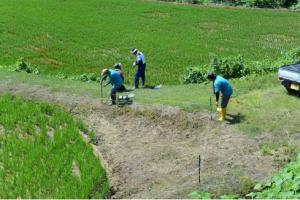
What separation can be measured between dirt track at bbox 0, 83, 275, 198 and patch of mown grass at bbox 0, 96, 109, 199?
0.49m

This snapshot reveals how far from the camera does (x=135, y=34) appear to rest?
31016mm

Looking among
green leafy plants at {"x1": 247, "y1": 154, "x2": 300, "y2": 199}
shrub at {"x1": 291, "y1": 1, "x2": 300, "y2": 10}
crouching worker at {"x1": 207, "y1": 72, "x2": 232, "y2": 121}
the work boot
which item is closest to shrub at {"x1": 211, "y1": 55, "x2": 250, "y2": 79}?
the work boot

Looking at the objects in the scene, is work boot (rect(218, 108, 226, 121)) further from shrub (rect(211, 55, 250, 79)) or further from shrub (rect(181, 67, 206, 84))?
shrub (rect(211, 55, 250, 79))

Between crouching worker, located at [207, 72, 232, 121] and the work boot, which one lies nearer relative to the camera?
crouching worker, located at [207, 72, 232, 121]

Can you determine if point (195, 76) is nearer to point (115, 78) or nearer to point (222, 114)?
point (115, 78)

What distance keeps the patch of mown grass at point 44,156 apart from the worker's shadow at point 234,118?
11.5ft

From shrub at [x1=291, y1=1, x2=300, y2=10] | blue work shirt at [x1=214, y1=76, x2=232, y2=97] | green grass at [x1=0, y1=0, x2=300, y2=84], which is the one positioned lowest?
green grass at [x1=0, y1=0, x2=300, y2=84]

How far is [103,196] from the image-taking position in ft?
Result: 33.8

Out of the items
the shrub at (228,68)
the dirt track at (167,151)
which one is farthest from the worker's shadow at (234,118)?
the shrub at (228,68)

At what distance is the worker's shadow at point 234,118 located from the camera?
12930 millimetres

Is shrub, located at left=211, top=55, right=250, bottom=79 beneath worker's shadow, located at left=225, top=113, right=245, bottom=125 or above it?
above

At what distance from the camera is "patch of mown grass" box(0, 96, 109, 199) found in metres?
10.4

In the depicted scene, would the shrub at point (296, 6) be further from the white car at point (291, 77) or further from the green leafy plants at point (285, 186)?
the green leafy plants at point (285, 186)

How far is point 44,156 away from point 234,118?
15.5 ft
